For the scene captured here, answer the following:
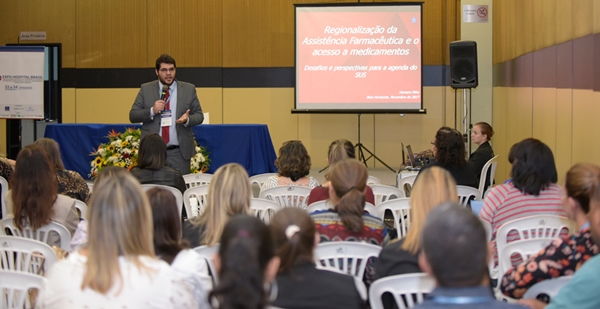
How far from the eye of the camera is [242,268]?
1.62m

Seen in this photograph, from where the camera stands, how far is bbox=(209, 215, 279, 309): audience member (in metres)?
1.61

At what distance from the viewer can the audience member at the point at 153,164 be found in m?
4.91

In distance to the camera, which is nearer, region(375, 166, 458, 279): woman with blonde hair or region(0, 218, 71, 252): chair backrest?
region(375, 166, 458, 279): woman with blonde hair

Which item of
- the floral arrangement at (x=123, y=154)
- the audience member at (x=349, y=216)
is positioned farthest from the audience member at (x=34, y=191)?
the floral arrangement at (x=123, y=154)

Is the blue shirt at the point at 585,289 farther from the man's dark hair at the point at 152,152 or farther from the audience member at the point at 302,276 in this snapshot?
the man's dark hair at the point at 152,152

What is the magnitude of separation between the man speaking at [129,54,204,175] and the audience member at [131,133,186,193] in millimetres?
1435

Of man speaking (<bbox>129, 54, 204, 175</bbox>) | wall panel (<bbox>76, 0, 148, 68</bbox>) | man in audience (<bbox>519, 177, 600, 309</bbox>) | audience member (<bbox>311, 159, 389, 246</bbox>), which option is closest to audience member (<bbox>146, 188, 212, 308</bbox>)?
audience member (<bbox>311, 159, 389, 246</bbox>)

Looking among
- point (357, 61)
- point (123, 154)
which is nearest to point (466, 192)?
point (123, 154)

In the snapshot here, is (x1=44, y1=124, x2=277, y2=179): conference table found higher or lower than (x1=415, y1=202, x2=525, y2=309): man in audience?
higher

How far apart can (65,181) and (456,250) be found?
3377mm

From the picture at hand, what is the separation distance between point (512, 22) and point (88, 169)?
5.51 metres

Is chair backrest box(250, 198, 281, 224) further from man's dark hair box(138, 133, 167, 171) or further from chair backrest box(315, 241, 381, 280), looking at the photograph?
chair backrest box(315, 241, 381, 280)

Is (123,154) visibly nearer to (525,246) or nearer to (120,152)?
(120,152)

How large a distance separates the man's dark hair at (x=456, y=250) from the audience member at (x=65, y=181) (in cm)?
328
